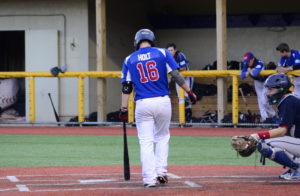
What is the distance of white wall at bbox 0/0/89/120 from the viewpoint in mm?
20969

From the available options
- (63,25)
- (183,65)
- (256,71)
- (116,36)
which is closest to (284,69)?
(256,71)

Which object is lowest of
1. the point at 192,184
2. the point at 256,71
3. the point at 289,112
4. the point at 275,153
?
the point at 192,184

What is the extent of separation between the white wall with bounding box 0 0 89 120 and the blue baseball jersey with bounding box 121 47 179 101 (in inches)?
472

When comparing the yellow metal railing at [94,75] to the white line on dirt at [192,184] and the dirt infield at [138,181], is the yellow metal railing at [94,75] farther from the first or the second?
the white line on dirt at [192,184]

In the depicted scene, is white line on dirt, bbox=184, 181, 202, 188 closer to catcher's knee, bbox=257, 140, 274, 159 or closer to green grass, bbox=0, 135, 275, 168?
catcher's knee, bbox=257, 140, 274, 159

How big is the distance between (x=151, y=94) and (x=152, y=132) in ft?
1.43

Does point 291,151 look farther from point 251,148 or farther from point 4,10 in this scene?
point 4,10

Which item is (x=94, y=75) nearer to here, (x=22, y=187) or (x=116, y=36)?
(x=116, y=36)

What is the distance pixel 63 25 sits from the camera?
69.3 ft

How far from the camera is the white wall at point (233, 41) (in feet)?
78.3

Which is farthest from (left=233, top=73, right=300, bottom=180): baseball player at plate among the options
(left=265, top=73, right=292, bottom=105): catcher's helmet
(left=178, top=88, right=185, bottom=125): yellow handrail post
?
(left=178, top=88, right=185, bottom=125): yellow handrail post

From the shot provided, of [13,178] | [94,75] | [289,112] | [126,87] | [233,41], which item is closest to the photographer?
[289,112]

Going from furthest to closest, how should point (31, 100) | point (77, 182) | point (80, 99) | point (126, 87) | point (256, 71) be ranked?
point (31, 100) < point (80, 99) < point (256, 71) < point (77, 182) < point (126, 87)

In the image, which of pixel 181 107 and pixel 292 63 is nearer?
pixel 292 63
